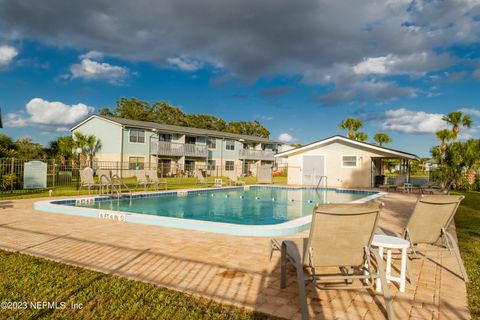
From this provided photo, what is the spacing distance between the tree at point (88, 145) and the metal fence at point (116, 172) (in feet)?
4.20

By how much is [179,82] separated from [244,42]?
20.4 meters

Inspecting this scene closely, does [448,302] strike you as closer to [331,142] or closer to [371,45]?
[331,142]

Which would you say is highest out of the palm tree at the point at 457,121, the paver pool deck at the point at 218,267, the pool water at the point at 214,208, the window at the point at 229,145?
the palm tree at the point at 457,121

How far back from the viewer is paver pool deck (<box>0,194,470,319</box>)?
10.4 feet

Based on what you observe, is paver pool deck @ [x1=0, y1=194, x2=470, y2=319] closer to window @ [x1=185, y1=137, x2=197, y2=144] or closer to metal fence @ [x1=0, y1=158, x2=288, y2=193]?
metal fence @ [x1=0, y1=158, x2=288, y2=193]

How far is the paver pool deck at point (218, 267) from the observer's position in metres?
3.16

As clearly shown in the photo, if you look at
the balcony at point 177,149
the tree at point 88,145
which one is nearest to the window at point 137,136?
the balcony at point 177,149

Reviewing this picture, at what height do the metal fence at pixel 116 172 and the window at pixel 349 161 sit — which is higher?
the window at pixel 349 161

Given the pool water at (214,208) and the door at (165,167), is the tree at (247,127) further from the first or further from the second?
the pool water at (214,208)

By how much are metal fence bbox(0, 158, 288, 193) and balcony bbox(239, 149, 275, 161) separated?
55.1 inches

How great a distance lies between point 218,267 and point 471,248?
502 centimetres

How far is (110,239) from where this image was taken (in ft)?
19.6

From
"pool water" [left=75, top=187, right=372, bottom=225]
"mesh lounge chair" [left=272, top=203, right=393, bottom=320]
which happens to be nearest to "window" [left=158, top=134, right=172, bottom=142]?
"pool water" [left=75, top=187, right=372, bottom=225]

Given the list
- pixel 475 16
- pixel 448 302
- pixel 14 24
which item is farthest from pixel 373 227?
pixel 14 24
